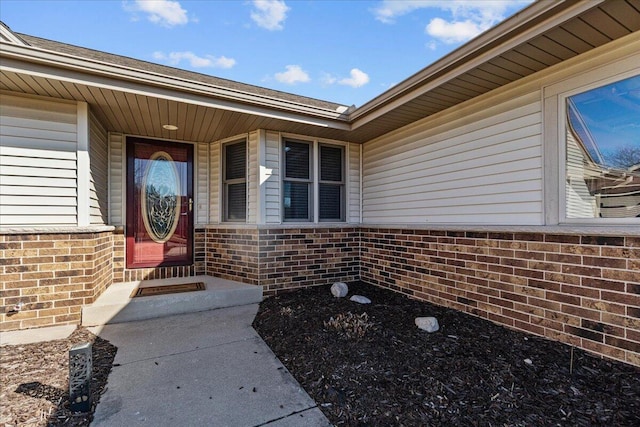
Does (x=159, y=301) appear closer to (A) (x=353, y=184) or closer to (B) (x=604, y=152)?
(A) (x=353, y=184)

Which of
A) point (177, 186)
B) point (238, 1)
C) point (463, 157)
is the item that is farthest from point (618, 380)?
point (238, 1)

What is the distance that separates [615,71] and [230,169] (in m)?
4.83

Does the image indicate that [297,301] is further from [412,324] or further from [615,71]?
[615,71]

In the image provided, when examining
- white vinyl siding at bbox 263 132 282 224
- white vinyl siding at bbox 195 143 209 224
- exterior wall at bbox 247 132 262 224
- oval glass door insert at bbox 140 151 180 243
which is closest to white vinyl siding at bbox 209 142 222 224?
white vinyl siding at bbox 195 143 209 224

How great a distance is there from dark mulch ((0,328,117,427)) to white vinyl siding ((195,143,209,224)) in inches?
99.4

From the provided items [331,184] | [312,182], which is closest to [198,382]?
[312,182]

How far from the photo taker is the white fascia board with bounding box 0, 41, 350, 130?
2803 mm

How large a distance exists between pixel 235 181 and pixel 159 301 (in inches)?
85.3

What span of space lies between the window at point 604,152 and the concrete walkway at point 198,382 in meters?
2.89

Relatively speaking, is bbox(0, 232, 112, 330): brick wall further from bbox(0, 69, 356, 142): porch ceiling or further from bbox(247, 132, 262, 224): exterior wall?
bbox(247, 132, 262, 224): exterior wall

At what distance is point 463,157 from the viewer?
148 inches

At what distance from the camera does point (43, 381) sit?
2.28 m

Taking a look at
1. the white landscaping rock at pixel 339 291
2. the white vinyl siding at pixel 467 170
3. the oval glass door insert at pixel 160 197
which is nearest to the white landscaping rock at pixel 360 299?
the white landscaping rock at pixel 339 291

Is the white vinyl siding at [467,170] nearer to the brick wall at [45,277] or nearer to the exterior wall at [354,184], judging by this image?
the exterior wall at [354,184]
